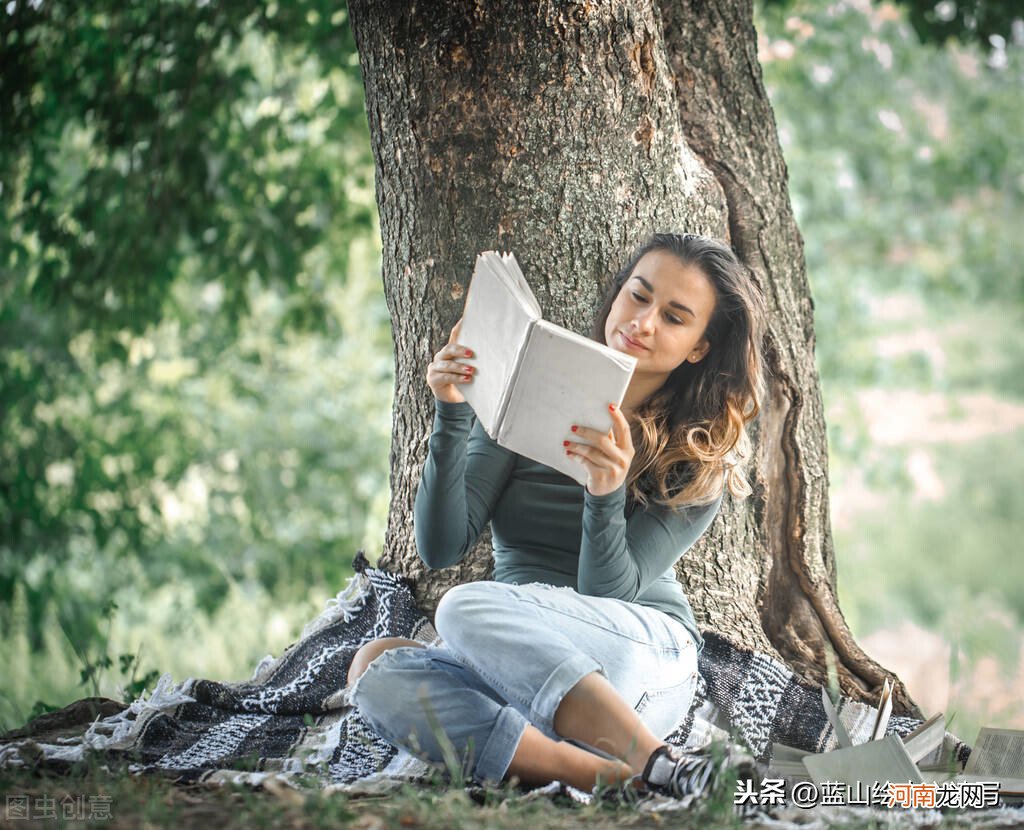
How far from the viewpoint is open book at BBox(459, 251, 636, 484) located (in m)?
2.30

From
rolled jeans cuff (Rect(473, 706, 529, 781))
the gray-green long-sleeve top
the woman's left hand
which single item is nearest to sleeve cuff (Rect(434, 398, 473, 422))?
the gray-green long-sleeve top

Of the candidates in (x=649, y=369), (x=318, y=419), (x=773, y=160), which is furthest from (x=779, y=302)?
(x=318, y=419)

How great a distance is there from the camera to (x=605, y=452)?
2.35 m

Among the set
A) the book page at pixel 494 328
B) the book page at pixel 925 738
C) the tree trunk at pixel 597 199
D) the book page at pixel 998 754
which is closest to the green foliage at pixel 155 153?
the tree trunk at pixel 597 199

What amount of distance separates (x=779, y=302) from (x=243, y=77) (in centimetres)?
293

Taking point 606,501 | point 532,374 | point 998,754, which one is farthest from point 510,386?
point 998,754

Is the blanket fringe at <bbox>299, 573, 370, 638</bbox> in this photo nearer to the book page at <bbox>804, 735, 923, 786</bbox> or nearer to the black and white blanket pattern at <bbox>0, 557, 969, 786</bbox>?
the black and white blanket pattern at <bbox>0, 557, 969, 786</bbox>

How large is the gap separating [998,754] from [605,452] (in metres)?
1.36

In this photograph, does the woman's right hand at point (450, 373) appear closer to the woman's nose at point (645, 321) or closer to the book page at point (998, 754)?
the woman's nose at point (645, 321)

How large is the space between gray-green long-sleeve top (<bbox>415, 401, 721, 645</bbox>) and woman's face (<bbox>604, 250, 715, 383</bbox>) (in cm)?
39

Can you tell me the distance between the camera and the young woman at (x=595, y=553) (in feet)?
7.39

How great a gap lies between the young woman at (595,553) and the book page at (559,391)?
4 cm

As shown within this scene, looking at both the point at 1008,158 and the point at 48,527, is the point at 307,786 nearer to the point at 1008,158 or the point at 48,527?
the point at 48,527

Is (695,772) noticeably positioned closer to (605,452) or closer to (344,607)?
(605,452)
